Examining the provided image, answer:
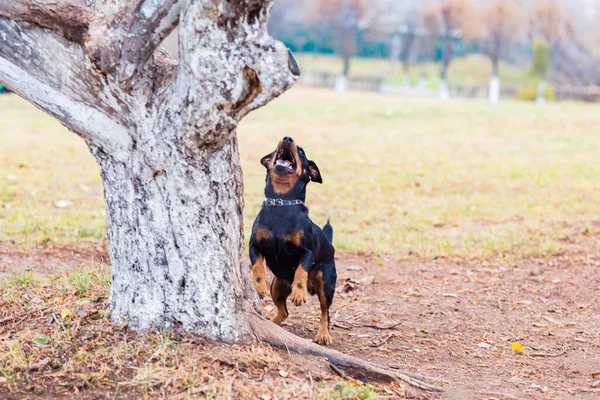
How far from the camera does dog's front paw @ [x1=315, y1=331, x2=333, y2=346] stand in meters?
5.18

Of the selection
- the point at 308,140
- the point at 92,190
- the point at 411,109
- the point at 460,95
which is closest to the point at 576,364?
the point at 92,190

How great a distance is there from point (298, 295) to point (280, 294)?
0.57 metres

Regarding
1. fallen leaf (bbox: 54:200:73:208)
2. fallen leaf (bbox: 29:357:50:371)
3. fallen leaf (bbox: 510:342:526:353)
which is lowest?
fallen leaf (bbox: 510:342:526:353)

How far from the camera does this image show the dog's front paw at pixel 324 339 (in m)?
5.18

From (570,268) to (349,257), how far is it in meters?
2.45

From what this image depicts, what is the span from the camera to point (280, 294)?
17.6 feet

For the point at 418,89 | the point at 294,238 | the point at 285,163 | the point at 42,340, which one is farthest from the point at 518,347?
the point at 418,89

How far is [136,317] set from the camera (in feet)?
14.3

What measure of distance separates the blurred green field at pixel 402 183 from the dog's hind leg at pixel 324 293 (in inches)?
125

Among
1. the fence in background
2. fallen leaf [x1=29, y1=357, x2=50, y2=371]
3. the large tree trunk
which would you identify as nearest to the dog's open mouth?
the large tree trunk

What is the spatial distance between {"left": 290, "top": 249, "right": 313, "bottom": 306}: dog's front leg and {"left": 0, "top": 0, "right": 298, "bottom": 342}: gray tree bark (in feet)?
1.32

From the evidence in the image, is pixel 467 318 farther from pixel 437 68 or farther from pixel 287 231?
pixel 437 68

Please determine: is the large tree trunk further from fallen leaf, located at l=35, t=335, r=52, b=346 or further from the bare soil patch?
the bare soil patch

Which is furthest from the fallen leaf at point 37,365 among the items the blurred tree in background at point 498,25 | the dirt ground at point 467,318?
the blurred tree in background at point 498,25
